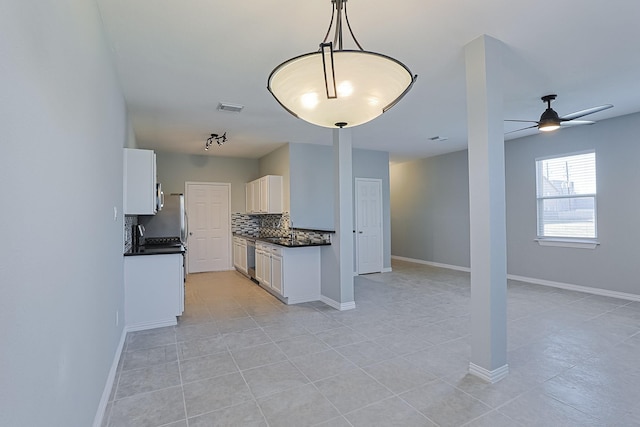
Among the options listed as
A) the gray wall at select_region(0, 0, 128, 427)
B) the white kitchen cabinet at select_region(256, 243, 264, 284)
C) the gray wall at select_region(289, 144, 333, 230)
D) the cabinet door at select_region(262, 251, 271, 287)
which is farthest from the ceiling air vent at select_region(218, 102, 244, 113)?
the white kitchen cabinet at select_region(256, 243, 264, 284)

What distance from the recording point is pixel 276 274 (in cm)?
504

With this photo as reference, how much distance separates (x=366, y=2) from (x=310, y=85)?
3.46 feet

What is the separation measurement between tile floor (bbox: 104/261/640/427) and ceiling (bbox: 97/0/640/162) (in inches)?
106

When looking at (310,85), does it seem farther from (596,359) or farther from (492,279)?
(596,359)

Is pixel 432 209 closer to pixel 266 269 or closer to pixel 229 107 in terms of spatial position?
pixel 266 269

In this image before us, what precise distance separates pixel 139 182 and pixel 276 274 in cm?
227

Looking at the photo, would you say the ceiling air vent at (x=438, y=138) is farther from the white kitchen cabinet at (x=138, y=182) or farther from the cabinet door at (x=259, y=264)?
the white kitchen cabinet at (x=138, y=182)

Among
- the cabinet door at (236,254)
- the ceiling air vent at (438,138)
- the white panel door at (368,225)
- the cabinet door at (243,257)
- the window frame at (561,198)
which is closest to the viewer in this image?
the window frame at (561,198)

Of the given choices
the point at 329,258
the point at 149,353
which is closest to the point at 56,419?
the point at 149,353

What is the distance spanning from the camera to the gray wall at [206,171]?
23.6 feet

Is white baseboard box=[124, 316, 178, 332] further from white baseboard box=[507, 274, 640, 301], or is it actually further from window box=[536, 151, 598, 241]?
window box=[536, 151, 598, 241]

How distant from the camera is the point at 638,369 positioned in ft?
8.97

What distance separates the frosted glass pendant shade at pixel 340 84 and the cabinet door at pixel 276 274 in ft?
11.2

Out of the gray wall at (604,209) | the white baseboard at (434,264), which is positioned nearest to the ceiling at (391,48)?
the gray wall at (604,209)
